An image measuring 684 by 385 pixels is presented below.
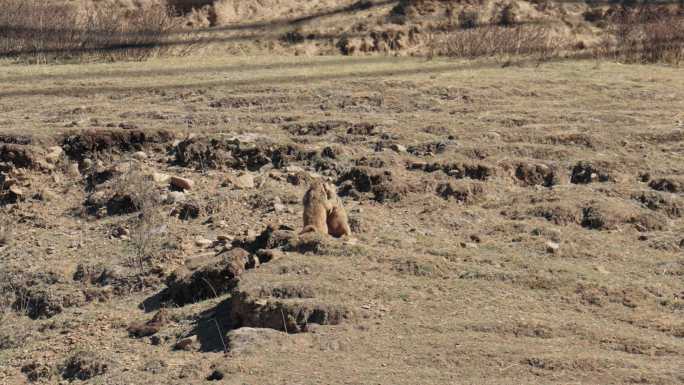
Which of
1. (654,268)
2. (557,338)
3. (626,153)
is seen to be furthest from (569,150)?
(557,338)

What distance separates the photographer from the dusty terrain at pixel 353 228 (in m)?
5.06

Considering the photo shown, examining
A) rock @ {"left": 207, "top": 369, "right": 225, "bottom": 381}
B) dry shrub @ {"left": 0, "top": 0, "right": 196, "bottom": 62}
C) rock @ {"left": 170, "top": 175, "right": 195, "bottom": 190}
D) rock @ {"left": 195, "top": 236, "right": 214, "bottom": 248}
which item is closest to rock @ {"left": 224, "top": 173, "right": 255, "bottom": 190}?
rock @ {"left": 170, "top": 175, "right": 195, "bottom": 190}

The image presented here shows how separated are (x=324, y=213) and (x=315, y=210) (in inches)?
2.7

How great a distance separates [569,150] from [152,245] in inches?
118

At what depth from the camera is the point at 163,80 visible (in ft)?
32.5

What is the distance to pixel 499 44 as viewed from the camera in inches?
440

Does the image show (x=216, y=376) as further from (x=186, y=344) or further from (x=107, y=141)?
(x=107, y=141)

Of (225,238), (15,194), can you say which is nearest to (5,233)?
(15,194)

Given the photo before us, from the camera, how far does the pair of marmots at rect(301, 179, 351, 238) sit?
6.18 metres

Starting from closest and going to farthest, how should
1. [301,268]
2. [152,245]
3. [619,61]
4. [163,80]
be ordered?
1. [301,268]
2. [152,245]
3. [163,80]
4. [619,61]

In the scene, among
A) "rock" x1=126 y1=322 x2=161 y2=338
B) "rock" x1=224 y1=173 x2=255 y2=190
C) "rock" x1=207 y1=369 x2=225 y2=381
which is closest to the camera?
"rock" x1=207 y1=369 x2=225 y2=381

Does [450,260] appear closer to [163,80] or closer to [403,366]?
[403,366]

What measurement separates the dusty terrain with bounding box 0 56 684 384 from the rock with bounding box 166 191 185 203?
0.09 feet

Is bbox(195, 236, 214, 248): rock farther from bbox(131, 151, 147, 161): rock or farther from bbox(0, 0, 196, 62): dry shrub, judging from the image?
bbox(0, 0, 196, 62): dry shrub
